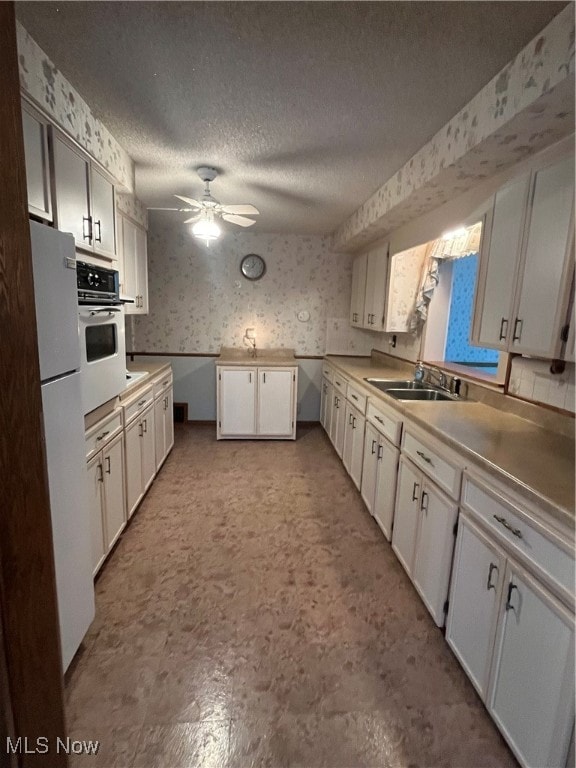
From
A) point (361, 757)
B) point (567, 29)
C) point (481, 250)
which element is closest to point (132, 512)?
point (361, 757)

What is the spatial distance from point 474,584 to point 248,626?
1022 mm

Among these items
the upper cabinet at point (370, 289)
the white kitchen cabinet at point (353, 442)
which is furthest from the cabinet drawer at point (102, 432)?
the upper cabinet at point (370, 289)

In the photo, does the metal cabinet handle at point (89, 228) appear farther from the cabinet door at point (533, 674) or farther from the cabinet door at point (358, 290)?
the cabinet door at point (358, 290)

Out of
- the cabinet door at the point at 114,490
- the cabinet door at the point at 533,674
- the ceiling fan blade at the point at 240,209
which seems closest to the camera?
the cabinet door at the point at 533,674

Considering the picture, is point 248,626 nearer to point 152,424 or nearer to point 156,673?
point 156,673

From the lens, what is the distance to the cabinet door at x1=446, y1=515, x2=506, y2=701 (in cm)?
134

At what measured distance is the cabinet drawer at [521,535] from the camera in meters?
1.05

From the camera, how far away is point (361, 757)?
1.26 m

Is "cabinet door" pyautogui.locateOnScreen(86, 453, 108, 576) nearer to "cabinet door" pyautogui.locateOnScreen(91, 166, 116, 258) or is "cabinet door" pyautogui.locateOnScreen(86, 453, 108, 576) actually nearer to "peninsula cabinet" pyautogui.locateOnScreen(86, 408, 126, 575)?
"peninsula cabinet" pyautogui.locateOnScreen(86, 408, 126, 575)

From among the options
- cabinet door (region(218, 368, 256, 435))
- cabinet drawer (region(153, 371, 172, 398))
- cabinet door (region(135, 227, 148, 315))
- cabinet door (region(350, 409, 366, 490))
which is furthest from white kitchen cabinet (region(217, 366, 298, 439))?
cabinet door (region(350, 409, 366, 490))

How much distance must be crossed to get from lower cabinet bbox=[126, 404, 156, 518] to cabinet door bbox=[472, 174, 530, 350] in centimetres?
217

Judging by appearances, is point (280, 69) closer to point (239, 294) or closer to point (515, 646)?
point (515, 646)

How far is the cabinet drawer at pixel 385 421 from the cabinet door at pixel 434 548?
0.45m

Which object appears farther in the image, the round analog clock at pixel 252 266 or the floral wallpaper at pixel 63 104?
the round analog clock at pixel 252 266
